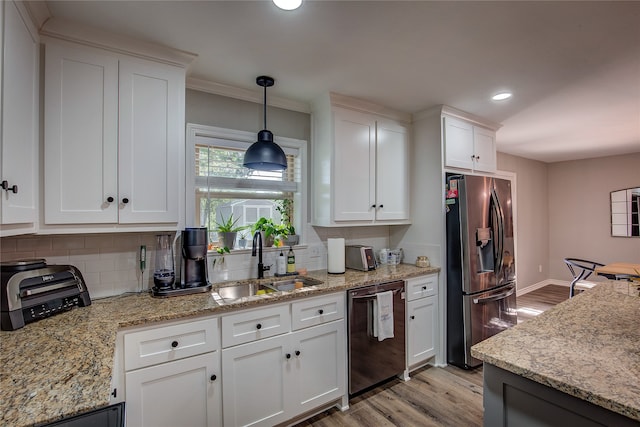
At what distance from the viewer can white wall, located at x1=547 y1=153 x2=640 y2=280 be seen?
5234 millimetres

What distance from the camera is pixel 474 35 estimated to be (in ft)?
5.77

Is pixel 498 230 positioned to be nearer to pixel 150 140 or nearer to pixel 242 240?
pixel 242 240

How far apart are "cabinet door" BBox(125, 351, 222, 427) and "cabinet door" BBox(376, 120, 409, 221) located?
1.90 m

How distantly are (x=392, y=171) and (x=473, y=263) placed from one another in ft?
3.69

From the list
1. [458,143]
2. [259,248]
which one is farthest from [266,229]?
[458,143]

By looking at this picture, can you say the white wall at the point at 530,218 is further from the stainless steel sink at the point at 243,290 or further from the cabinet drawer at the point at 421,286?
the stainless steel sink at the point at 243,290

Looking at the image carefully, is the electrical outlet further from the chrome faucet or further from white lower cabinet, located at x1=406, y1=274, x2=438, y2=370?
white lower cabinet, located at x1=406, y1=274, x2=438, y2=370

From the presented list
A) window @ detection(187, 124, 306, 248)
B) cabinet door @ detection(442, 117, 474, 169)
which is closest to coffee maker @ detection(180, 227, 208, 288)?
window @ detection(187, 124, 306, 248)

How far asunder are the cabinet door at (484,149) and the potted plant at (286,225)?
6.57 ft

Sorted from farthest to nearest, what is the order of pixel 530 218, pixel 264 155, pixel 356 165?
pixel 530 218 → pixel 356 165 → pixel 264 155

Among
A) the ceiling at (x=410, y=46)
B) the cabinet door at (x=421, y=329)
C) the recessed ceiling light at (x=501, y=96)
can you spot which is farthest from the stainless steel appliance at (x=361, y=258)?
the recessed ceiling light at (x=501, y=96)

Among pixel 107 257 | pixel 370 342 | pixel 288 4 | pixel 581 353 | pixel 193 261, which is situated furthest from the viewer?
pixel 370 342

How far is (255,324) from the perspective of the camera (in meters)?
1.89

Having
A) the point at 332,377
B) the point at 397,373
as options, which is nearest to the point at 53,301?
the point at 332,377
